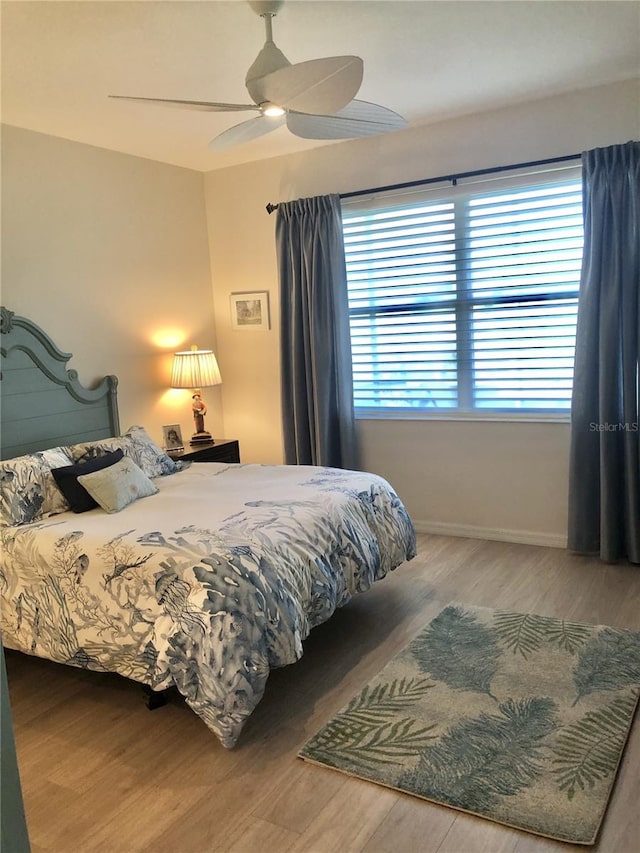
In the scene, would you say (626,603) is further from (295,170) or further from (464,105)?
(295,170)

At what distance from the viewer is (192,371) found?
502cm

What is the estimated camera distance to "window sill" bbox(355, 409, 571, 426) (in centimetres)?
440

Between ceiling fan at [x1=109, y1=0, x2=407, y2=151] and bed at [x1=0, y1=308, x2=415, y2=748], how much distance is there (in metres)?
1.68

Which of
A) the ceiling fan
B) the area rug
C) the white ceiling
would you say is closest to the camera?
the area rug

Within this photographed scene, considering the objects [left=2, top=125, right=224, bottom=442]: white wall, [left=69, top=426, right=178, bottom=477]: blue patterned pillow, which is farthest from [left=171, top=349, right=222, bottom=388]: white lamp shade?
[left=69, top=426, right=178, bottom=477]: blue patterned pillow

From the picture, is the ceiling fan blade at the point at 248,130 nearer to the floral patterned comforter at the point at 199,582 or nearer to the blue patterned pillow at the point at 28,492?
the floral patterned comforter at the point at 199,582

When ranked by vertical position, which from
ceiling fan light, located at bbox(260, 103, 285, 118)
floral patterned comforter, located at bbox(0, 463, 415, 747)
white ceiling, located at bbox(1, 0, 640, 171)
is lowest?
floral patterned comforter, located at bbox(0, 463, 415, 747)

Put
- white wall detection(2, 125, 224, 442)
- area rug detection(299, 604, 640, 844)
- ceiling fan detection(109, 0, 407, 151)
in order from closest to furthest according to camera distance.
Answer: area rug detection(299, 604, 640, 844) → ceiling fan detection(109, 0, 407, 151) → white wall detection(2, 125, 224, 442)

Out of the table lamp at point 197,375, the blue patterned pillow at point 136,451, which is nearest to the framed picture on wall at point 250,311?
the table lamp at point 197,375

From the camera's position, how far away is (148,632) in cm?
263

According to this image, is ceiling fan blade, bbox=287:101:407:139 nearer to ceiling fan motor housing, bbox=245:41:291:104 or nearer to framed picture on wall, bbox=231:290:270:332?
ceiling fan motor housing, bbox=245:41:291:104

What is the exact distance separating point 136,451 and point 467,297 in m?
2.35

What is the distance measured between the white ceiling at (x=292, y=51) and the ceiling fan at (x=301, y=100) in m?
0.30

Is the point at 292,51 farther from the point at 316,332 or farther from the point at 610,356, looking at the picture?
the point at 610,356
